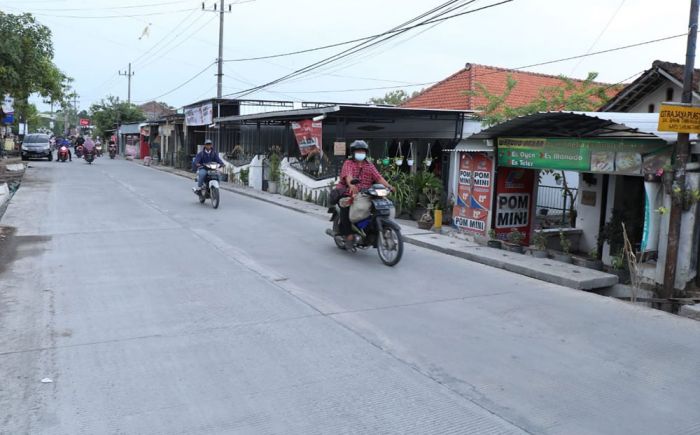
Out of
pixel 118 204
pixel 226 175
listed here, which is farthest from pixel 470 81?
pixel 118 204

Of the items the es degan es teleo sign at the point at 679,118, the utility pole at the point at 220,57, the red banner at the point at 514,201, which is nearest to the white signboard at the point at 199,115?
the utility pole at the point at 220,57

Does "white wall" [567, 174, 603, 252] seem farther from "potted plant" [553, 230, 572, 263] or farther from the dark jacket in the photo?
the dark jacket

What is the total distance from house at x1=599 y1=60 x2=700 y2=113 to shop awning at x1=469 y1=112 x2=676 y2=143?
424cm

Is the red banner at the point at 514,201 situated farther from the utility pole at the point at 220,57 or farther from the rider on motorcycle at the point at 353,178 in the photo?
the utility pole at the point at 220,57

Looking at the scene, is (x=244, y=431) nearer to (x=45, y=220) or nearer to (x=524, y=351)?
(x=524, y=351)

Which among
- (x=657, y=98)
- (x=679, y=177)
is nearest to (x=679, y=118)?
(x=679, y=177)

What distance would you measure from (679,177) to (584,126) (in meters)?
2.16

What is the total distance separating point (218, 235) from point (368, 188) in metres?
3.29

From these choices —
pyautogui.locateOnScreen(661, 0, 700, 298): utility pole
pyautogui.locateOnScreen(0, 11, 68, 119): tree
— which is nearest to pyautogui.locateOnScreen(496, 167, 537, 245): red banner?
pyautogui.locateOnScreen(661, 0, 700, 298): utility pole

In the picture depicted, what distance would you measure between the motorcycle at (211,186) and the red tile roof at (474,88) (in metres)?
10.5

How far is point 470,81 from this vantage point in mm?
23953

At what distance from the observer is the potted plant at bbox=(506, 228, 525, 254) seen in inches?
423

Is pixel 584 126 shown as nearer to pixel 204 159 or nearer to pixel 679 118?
pixel 679 118

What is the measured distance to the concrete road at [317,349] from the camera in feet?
13.2
